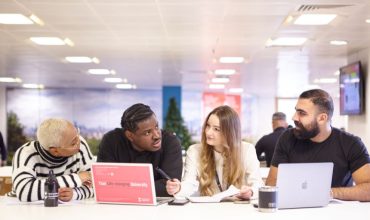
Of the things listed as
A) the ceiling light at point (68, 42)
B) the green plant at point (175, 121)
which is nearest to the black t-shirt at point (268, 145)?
the ceiling light at point (68, 42)

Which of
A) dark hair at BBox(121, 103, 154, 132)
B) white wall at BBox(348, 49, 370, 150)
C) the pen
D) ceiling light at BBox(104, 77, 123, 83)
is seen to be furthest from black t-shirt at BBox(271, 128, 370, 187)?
ceiling light at BBox(104, 77, 123, 83)

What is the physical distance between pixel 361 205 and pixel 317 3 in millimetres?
2850

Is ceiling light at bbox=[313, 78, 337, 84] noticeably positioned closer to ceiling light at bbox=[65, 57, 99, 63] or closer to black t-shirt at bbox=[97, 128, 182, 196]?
ceiling light at bbox=[65, 57, 99, 63]

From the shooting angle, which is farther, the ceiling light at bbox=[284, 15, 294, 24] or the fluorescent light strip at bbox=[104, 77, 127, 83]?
the fluorescent light strip at bbox=[104, 77, 127, 83]

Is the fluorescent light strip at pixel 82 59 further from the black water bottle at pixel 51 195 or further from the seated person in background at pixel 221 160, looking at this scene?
the black water bottle at pixel 51 195

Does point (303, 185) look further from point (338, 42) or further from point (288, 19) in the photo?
point (338, 42)

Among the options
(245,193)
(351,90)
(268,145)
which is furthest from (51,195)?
(351,90)

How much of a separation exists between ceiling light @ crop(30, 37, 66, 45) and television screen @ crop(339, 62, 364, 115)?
4605 mm

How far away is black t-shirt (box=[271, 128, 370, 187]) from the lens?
3.52 meters

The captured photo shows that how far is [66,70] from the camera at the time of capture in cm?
1216

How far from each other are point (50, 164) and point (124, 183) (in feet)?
2.09

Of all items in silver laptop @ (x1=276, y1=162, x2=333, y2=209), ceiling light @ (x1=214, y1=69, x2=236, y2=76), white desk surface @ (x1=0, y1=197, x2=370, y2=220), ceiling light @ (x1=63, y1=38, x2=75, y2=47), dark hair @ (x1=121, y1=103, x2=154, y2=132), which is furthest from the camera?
ceiling light @ (x1=214, y1=69, x2=236, y2=76)

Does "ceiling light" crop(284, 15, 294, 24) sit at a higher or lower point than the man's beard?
higher

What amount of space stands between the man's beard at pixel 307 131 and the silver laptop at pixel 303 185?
641 mm
